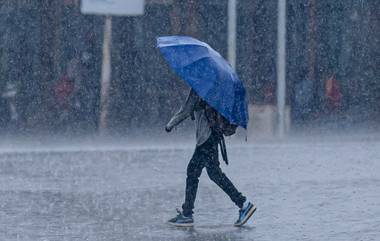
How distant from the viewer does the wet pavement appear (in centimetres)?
1101

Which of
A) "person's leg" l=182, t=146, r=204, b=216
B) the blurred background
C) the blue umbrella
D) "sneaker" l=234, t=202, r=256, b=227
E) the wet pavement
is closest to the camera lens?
the blue umbrella

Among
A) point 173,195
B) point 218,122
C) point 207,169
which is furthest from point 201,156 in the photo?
point 173,195

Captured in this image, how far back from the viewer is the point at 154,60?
28359mm

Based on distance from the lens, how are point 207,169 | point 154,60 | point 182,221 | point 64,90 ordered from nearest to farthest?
point 207,169 < point 182,221 < point 64,90 < point 154,60

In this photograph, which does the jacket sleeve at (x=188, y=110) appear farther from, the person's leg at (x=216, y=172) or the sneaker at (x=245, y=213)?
the sneaker at (x=245, y=213)

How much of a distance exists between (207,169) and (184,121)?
15672 mm

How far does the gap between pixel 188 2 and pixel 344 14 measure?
401 cm

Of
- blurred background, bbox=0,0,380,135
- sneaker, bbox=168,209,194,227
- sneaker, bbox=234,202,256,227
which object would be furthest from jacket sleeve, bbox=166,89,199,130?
blurred background, bbox=0,0,380,135

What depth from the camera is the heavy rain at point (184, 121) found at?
440 inches

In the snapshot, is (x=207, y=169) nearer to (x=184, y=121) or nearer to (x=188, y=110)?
(x=188, y=110)

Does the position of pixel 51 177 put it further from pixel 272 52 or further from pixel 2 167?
pixel 272 52

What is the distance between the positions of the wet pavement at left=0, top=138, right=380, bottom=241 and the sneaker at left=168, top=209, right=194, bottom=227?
10 centimetres

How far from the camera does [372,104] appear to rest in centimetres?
2984

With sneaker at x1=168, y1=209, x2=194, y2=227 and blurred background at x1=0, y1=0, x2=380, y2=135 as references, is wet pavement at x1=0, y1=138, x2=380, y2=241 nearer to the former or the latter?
sneaker at x1=168, y1=209, x2=194, y2=227
